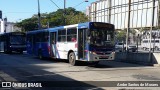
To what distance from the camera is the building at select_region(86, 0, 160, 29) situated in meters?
24.7

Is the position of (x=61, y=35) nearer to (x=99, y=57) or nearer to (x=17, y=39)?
(x=99, y=57)

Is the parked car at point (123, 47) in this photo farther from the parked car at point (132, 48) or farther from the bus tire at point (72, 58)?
the bus tire at point (72, 58)

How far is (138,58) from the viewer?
2503 cm


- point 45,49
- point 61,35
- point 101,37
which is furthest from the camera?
point 45,49

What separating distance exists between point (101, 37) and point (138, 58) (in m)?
5.77

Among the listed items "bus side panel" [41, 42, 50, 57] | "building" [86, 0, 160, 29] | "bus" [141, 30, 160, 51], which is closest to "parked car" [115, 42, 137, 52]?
"bus" [141, 30, 160, 51]

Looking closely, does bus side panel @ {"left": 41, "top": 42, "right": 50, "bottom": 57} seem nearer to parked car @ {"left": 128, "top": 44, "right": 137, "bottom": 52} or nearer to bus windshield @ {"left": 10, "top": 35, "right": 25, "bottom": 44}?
parked car @ {"left": 128, "top": 44, "right": 137, "bottom": 52}

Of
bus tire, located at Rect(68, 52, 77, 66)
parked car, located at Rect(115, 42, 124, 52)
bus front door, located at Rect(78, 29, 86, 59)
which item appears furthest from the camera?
parked car, located at Rect(115, 42, 124, 52)

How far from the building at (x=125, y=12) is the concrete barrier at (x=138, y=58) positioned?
2.30 m

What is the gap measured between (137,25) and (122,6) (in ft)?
9.12

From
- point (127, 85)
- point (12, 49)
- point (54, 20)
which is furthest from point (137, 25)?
point (54, 20)

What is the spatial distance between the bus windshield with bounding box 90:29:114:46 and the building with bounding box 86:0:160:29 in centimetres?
497

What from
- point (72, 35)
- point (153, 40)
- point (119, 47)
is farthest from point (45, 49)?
point (153, 40)

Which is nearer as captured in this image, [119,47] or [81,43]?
[81,43]
